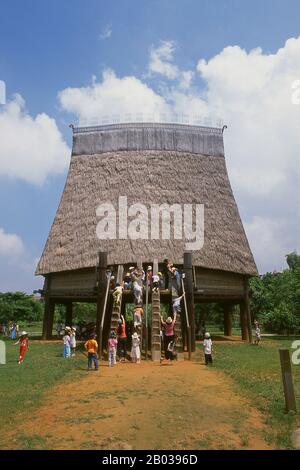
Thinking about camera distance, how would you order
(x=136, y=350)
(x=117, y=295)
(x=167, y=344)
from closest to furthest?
(x=136, y=350) → (x=167, y=344) → (x=117, y=295)

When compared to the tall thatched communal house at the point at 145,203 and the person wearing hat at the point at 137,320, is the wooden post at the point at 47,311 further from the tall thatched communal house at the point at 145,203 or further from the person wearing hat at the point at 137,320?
the person wearing hat at the point at 137,320

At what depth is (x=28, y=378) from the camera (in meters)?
11.6

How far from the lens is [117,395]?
9.21 meters

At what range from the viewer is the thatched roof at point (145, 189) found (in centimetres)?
2427

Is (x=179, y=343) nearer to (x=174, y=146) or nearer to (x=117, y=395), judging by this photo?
(x=117, y=395)

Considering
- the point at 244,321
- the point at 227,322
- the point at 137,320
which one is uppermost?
the point at 227,322

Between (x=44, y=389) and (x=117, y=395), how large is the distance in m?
2.07

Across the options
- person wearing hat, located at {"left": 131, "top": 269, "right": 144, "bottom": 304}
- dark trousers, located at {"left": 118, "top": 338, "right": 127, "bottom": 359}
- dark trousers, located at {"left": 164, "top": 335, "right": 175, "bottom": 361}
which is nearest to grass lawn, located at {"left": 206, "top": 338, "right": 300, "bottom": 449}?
dark trousers, located at {"left": 164, "top": 335, "right": 175, "bottom": 361}

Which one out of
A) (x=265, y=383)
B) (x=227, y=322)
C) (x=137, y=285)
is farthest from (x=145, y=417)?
(x=227, y=322)

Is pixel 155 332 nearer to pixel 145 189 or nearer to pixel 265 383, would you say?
pixel 265 383

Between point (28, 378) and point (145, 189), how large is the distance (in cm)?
1658

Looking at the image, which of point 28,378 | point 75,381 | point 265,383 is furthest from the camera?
point 28,378

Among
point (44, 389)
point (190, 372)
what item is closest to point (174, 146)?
point (190, 372)

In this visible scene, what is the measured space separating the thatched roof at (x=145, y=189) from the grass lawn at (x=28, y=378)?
25.5ft
